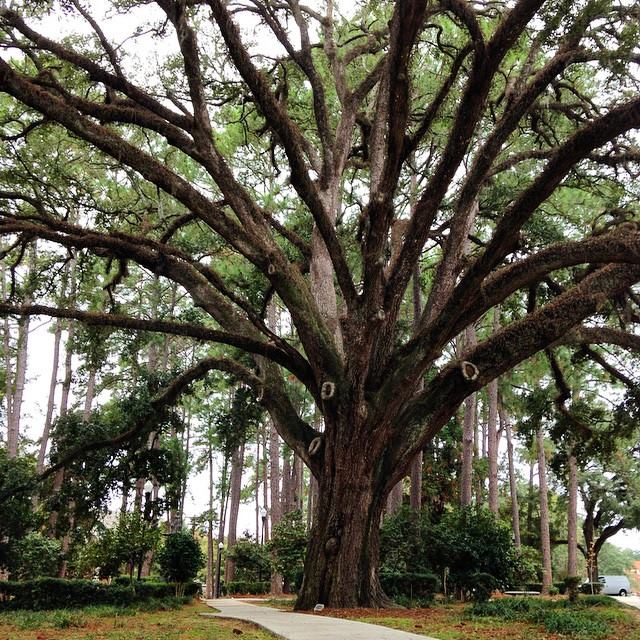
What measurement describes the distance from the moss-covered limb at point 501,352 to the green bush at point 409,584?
5.47 m

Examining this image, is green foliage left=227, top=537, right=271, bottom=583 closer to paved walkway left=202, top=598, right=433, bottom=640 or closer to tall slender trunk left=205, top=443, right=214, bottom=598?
tall slender trunk left=205, top=443, right=214, bottom=598

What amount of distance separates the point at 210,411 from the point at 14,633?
2361 centimetres

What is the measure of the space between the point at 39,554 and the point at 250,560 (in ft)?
45.9

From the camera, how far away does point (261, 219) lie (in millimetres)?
9031

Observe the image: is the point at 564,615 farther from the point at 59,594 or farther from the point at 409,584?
the point at 59,594

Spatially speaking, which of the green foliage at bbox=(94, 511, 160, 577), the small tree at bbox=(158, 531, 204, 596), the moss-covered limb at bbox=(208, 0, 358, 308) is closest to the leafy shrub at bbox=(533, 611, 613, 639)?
the moss-covered limb at bbox=(208, 0, 358, 308)

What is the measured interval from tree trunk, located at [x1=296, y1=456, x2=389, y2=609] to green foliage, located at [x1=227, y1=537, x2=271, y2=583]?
650 inches

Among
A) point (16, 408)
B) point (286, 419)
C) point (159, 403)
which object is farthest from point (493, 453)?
point (16, 408)

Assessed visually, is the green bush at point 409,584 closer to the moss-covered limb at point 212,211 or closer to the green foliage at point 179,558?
the green foliage at point 179,558

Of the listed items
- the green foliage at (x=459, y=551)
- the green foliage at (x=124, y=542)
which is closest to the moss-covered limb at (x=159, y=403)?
the green foliage at (x=124, y=542)

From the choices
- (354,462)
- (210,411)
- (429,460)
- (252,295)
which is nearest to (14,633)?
(354,462)

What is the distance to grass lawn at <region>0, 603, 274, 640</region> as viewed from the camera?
593 centimetres

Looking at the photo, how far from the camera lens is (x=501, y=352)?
8250 millimetres

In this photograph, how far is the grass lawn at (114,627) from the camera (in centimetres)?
593
